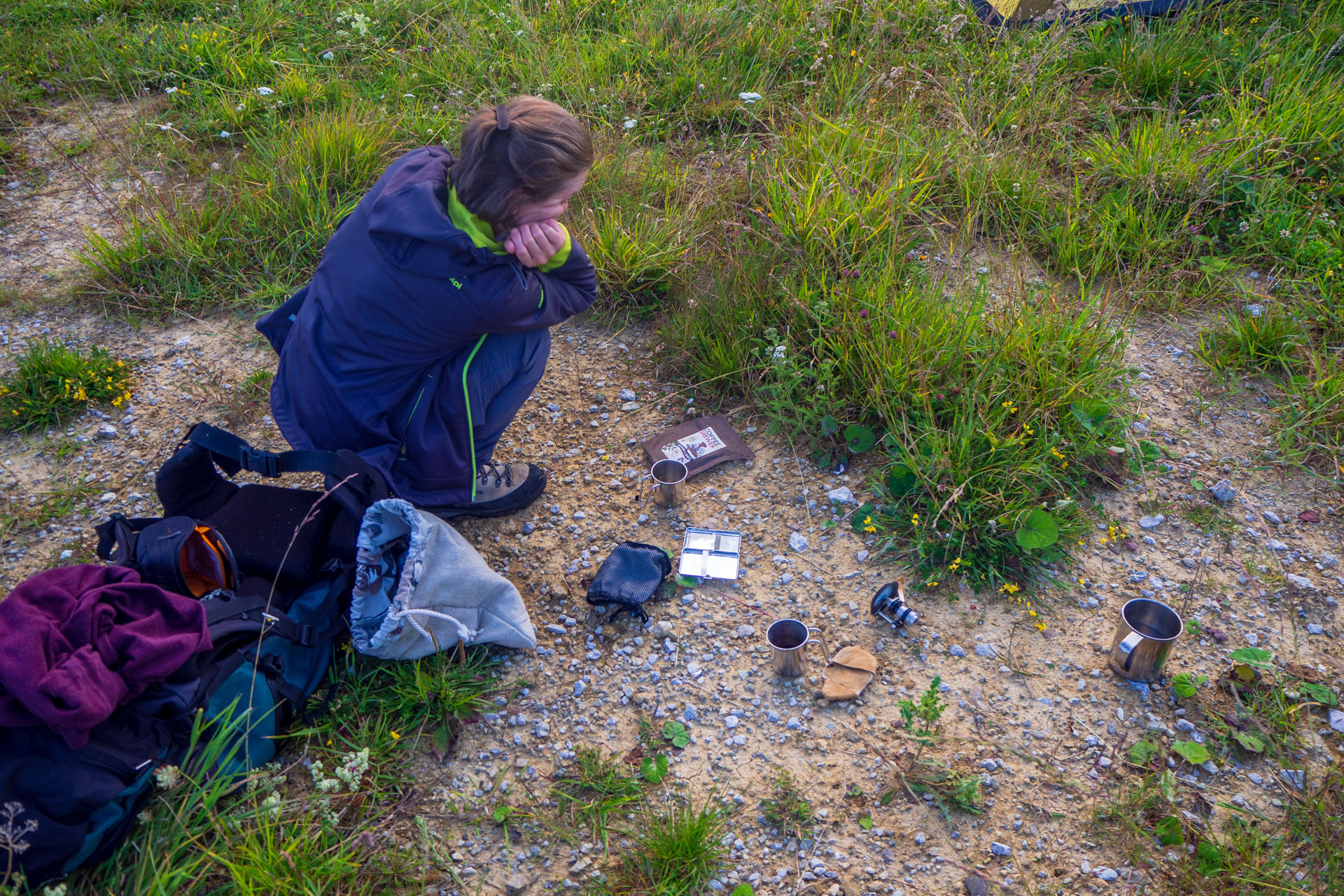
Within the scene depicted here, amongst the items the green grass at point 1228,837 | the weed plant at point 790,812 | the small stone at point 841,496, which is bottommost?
the weed plant at point 790,812

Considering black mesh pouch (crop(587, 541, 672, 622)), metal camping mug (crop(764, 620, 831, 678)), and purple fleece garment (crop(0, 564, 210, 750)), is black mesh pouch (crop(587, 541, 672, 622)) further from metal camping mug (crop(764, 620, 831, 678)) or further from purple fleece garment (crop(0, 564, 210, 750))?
purple fleece garment (crop(0, 564, 210, 750))

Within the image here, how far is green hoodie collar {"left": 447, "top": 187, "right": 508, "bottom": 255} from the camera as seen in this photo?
2650 millimetres

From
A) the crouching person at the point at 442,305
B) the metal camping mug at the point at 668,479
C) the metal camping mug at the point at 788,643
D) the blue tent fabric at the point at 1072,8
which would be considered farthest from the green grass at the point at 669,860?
the blue tent fabric at the point at 1072,8

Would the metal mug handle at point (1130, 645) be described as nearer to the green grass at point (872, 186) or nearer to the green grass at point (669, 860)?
the green grass at point (872, 186)

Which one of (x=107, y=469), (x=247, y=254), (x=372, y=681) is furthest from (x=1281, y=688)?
(x=247, y=254)

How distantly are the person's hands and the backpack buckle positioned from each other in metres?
1.04

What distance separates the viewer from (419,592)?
104 inches

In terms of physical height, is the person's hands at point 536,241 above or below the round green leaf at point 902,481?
above

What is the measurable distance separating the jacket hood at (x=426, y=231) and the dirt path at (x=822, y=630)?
1.16 m

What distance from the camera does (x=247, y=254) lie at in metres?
4.41

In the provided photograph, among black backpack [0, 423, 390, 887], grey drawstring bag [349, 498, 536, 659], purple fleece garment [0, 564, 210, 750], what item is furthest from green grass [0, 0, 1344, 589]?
purple fleece garment [0, 564, 210, 750]

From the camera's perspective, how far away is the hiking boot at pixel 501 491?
3.33 metres

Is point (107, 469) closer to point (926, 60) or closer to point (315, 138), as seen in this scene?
point (315, 138)

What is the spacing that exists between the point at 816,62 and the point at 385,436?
3.25 meters
